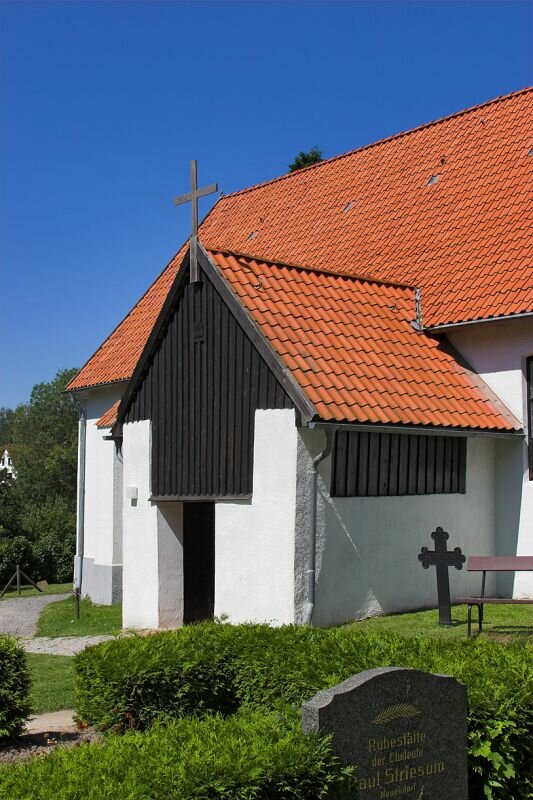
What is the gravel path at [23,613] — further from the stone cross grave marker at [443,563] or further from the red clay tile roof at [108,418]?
the stone cross grave marker at [443,563]

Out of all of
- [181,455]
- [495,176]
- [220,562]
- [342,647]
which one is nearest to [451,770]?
[342,647]

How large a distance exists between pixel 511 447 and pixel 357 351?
309 cm

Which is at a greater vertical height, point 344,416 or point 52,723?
point 344,416

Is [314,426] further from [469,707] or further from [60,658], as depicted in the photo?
[469,707]

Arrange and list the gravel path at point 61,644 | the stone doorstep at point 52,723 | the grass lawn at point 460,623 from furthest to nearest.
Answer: the gravel path at point 61,644 < the grass lawn at point 460,623 < the stone doorstep at point 52,723

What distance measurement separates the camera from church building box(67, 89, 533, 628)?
491 inches

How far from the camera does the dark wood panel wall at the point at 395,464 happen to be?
1273cm

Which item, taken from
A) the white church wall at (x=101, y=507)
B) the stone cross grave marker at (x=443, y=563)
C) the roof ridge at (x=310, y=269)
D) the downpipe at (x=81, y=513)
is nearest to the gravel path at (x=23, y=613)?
the downpipe at (x=81, y=513)

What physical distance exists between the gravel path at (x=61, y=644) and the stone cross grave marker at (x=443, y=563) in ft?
15.6

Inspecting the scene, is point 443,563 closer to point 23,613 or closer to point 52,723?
point 52,723

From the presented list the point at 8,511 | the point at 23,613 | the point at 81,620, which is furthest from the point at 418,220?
the point at 8,511

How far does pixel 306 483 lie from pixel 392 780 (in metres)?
6.66

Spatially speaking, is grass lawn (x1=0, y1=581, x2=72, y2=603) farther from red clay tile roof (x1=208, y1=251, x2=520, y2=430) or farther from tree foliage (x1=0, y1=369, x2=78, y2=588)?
red clay tile roof (x1=208, y1=251, x2=520, y2=430)

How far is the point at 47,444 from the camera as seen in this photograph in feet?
222
